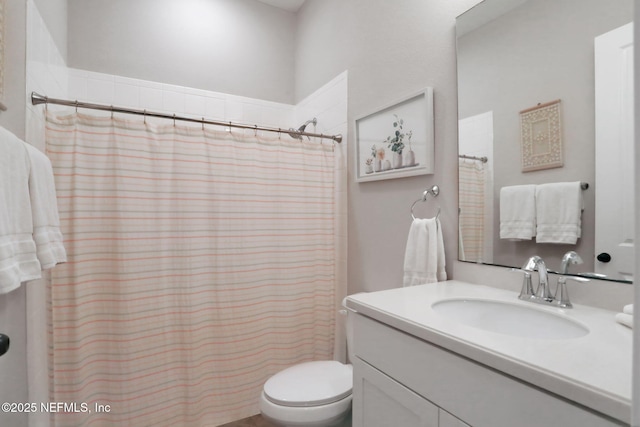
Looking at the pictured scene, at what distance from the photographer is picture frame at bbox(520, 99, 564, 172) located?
990 mm

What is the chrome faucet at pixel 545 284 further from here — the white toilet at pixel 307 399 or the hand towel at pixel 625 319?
the white toilet at pixel 307 399

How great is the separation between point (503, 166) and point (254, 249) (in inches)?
51.6

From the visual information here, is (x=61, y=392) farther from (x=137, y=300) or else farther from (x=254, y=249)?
(x=254, y=249)

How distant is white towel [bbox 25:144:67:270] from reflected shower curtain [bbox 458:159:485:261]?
1.50m

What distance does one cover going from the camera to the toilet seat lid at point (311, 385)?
1234 mm

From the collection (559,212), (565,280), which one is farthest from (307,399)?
(559,212)

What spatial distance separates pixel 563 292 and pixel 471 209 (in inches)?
16.9

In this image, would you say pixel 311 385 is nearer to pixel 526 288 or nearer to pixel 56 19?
pixel 526 288

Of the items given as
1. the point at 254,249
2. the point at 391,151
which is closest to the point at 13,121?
the point at 254,249

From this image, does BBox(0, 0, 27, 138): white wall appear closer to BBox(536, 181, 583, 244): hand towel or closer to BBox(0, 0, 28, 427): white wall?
BBox(0, 0, 28, 427): white wall

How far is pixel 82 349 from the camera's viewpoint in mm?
1374

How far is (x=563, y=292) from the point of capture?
3.03 feet

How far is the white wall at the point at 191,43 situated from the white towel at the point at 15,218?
4.93 feet

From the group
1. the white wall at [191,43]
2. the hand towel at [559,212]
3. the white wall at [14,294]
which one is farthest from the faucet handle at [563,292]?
the white wall at [191,43]
